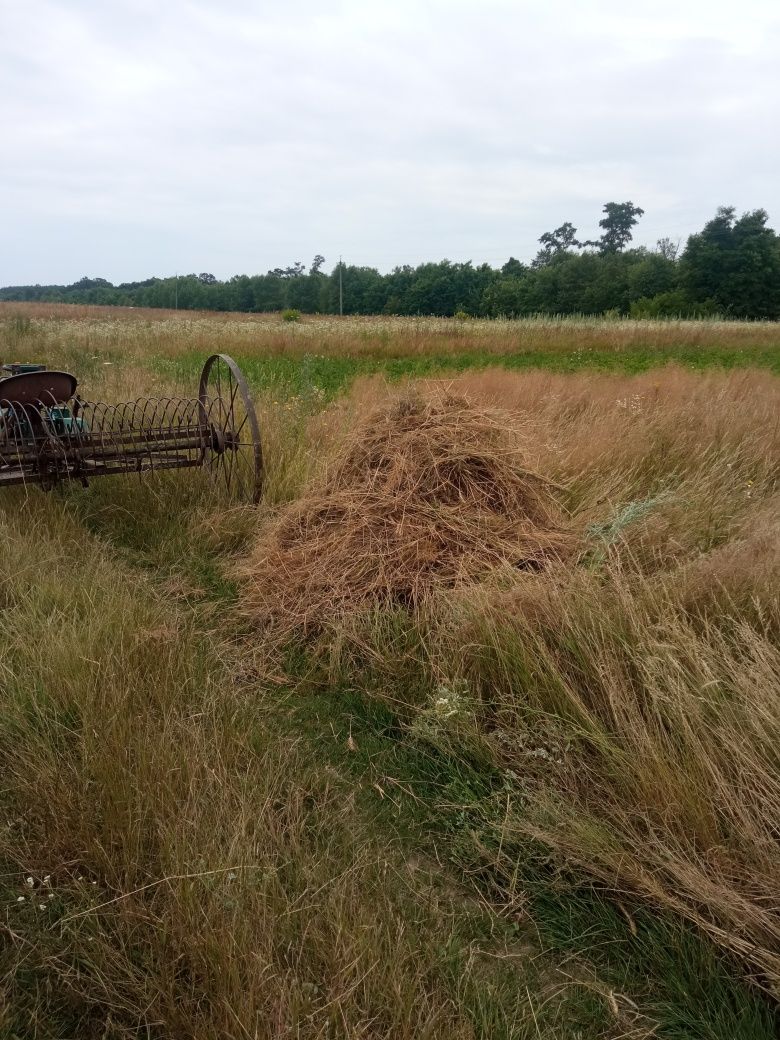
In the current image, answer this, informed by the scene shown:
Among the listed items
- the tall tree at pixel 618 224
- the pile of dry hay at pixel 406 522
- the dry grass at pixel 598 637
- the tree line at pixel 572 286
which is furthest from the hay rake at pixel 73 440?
the tall tree at pixel 618 224

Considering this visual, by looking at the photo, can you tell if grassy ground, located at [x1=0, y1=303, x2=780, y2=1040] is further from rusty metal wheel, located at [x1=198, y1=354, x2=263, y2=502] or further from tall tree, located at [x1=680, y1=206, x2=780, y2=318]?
tall tree, located at [x1=680, y1=206, x2=780, y2=318]

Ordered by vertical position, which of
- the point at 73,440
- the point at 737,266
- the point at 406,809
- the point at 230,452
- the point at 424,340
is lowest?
the point at 406,809

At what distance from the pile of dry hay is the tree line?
2697 centimetres

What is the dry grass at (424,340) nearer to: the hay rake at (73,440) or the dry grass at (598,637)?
the hay rake at (73,440)

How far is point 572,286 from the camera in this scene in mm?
53125

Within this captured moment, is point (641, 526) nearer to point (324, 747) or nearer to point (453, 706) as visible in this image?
point (453, 706)

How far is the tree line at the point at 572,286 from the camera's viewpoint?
45562 millimetres

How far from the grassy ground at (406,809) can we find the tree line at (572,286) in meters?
28.7

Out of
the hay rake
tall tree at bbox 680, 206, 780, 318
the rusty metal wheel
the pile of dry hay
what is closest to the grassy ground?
the pile of dry hay

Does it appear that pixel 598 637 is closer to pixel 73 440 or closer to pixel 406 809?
pixel 406 809

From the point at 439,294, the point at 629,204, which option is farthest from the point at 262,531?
the point at 629,204

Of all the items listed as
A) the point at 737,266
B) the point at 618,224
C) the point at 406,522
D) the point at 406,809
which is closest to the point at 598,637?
the point at 406,809

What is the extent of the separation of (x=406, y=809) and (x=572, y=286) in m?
56.2

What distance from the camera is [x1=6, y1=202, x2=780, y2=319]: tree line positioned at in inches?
1794
